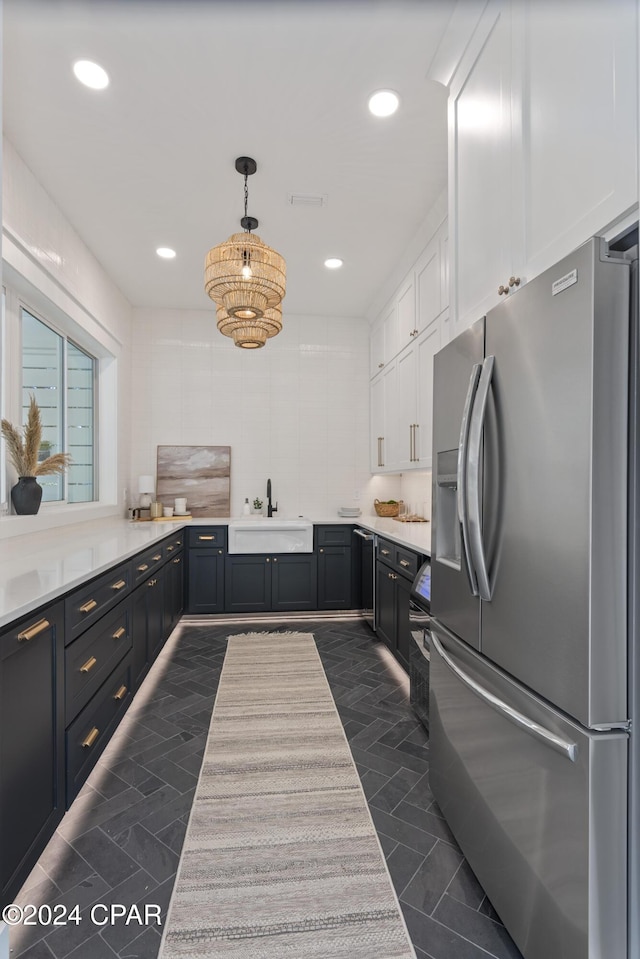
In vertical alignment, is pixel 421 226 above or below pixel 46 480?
above

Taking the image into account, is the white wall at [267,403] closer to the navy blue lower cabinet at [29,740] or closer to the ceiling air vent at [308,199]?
the ceiling air vent at [308,199]

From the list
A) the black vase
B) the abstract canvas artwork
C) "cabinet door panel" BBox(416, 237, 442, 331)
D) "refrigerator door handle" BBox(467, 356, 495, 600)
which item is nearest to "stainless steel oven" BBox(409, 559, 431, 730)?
"refrigerator door handle" BBox(467, 356, 495, 600)

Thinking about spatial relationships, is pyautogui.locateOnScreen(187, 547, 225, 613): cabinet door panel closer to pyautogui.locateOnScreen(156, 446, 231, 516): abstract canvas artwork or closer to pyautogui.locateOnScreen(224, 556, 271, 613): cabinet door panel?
pyautogui.locateOnScreen(224, 556, 271, 613): cabinet door panel

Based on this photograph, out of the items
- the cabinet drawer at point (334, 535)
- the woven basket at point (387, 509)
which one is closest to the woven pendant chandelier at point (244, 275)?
the cabinet drawer at point (334, 535)

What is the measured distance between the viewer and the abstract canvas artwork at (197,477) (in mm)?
4863

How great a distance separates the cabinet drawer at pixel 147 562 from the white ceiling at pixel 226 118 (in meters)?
2.20

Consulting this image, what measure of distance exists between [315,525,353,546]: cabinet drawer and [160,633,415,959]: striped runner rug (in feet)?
6.31

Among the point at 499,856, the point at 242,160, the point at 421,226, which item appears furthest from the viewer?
the point at 421,226

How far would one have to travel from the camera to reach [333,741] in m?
2.30

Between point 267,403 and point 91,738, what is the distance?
3.63m

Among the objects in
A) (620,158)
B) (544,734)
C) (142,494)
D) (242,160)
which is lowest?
(544,734)

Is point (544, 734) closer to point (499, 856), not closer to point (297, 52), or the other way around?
point (499, 856)

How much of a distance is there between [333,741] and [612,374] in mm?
2061

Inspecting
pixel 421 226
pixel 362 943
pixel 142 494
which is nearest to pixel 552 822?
pixel 362 943
